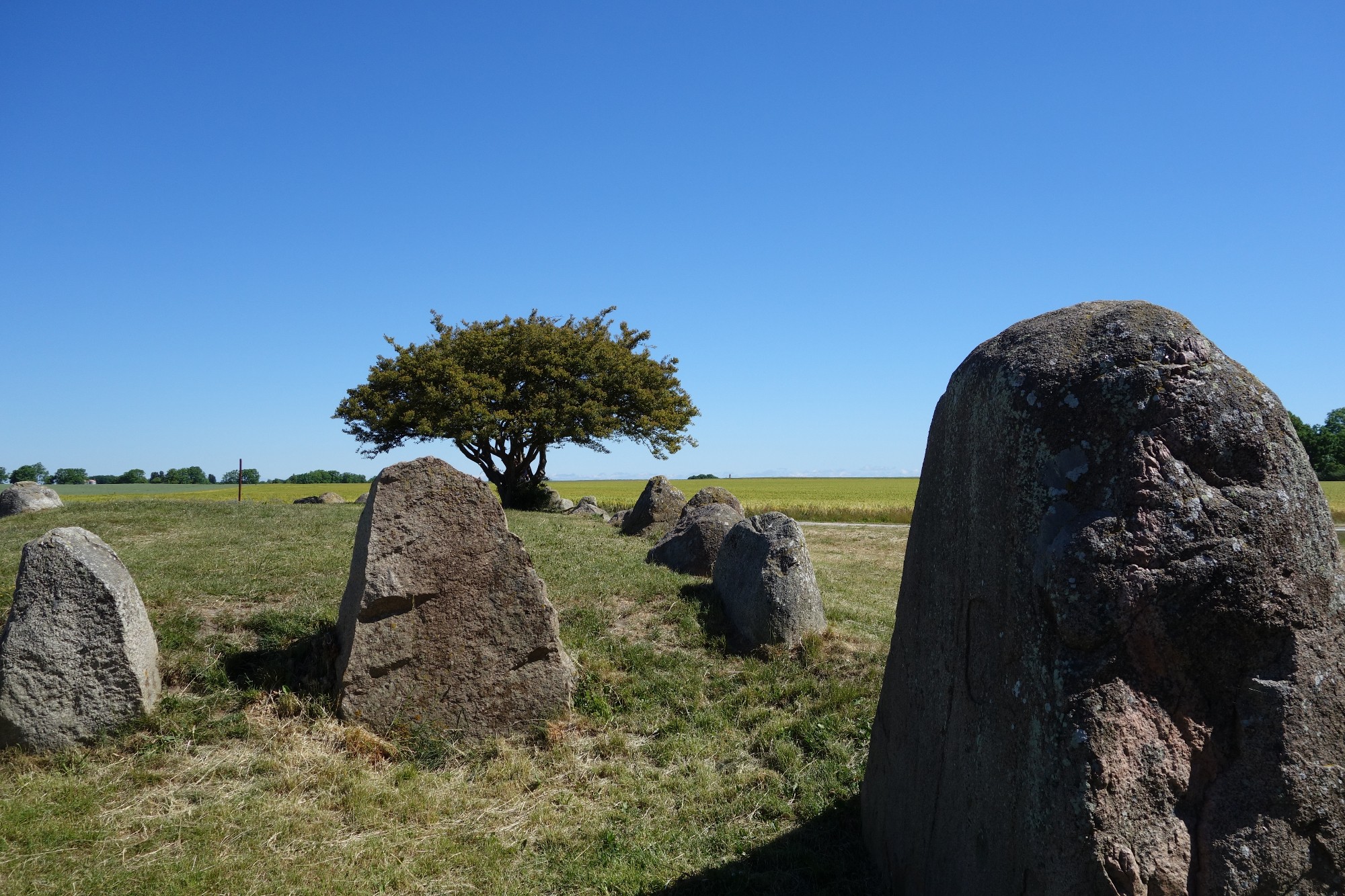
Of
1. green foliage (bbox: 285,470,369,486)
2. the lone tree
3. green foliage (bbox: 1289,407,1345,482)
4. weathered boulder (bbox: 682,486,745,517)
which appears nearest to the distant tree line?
green foliage (bbox: 285,470,369,486)

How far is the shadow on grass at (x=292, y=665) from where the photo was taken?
8281 millimetres

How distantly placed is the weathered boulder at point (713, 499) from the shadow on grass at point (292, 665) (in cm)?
794

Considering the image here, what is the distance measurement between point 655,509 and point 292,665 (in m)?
12.0

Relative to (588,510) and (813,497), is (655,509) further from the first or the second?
(813,497)

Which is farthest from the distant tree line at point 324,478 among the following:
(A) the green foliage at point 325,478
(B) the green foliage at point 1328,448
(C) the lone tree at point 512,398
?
(B) the green foliage at point 1328,448

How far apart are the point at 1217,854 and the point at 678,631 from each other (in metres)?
7.12

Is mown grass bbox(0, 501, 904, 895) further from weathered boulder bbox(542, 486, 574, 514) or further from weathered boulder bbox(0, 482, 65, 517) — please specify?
weathered boulder bbox(542, 486, 574, 514)

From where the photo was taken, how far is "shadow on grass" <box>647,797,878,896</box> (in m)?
5.54

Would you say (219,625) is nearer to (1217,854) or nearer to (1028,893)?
(1028,893)

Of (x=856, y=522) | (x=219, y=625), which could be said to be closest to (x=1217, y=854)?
(x=219, y=625)

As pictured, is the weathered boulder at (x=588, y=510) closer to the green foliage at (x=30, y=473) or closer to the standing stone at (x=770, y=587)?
the standing stone at (x=770, y=587)

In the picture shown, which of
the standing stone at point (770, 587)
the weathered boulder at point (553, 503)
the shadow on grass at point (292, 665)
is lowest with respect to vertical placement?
the shadow on grass at point (292, 665)

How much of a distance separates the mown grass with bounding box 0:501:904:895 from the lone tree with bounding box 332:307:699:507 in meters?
23.6

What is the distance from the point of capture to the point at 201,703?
798cm
